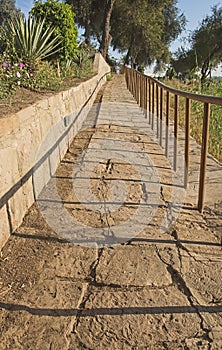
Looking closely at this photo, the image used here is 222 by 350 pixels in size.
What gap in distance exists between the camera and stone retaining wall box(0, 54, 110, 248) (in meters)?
2.20

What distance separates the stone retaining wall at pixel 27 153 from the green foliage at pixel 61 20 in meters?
2.95

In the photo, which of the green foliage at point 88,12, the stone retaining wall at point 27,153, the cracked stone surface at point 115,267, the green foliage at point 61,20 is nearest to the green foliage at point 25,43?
the stone retaining wall at point 27,153

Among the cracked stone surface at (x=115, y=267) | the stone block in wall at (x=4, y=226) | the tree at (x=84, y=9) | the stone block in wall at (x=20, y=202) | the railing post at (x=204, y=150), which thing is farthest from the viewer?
the tree at (x=84, y=9)

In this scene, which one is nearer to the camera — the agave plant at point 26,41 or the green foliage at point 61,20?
the agave plant at point 26,41

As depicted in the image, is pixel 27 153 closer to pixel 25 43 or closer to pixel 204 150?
pixel 204 150

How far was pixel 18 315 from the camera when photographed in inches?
62.8

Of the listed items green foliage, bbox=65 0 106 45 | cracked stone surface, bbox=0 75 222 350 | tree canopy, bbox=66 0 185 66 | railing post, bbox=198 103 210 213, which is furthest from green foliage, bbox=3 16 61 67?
green foliage, bbox=65 0 106 45

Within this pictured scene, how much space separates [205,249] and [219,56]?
96.2 ft

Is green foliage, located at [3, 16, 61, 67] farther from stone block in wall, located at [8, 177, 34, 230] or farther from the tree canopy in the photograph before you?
the tree canopy

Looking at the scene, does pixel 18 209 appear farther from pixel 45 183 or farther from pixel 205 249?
pixel 205 249

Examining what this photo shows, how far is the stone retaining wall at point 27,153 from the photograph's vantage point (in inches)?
86.7

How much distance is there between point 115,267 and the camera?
1976mm

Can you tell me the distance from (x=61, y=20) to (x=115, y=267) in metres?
6.18

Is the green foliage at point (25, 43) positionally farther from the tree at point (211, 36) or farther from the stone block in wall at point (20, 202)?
the tree at point (211, 36)
